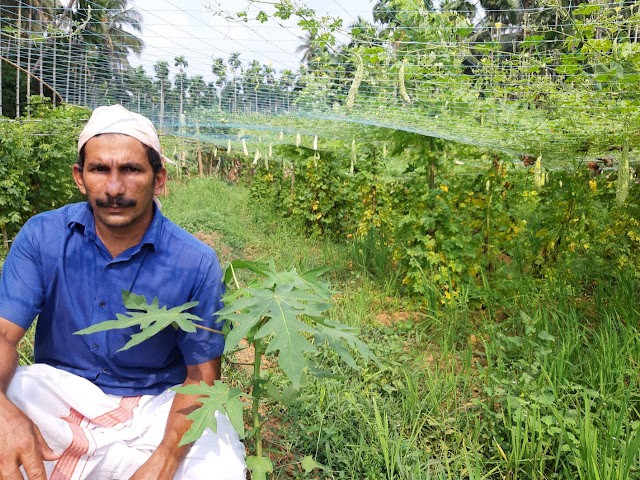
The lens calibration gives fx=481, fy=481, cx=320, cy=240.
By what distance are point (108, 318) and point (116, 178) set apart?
458 millimetres

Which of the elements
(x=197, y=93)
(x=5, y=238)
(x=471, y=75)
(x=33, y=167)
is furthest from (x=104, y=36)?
(x=471, y=75)

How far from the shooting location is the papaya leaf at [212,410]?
1.16 meters

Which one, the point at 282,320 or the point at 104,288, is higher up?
the point at 282,320

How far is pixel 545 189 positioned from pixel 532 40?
2.14 m

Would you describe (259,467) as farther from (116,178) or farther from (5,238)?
(5,238)

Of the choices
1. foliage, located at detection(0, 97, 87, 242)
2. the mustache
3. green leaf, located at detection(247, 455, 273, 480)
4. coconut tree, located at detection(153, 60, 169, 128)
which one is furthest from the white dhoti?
foliage, located at detection(0, 97, 87, 242)

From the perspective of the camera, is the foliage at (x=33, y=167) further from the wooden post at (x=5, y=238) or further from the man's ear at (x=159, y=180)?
the man's ear at (x=159, y=180)

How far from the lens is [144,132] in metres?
1.57

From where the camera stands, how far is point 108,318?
5.18 feet

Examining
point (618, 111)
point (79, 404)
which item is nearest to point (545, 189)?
point (618, 111)

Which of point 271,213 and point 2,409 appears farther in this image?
point 271,213

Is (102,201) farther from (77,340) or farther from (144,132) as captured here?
(77,340)

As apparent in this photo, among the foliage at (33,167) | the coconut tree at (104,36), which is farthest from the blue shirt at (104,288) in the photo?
the foliage at (33,167)

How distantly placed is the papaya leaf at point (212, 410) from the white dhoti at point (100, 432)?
356 millimetres
